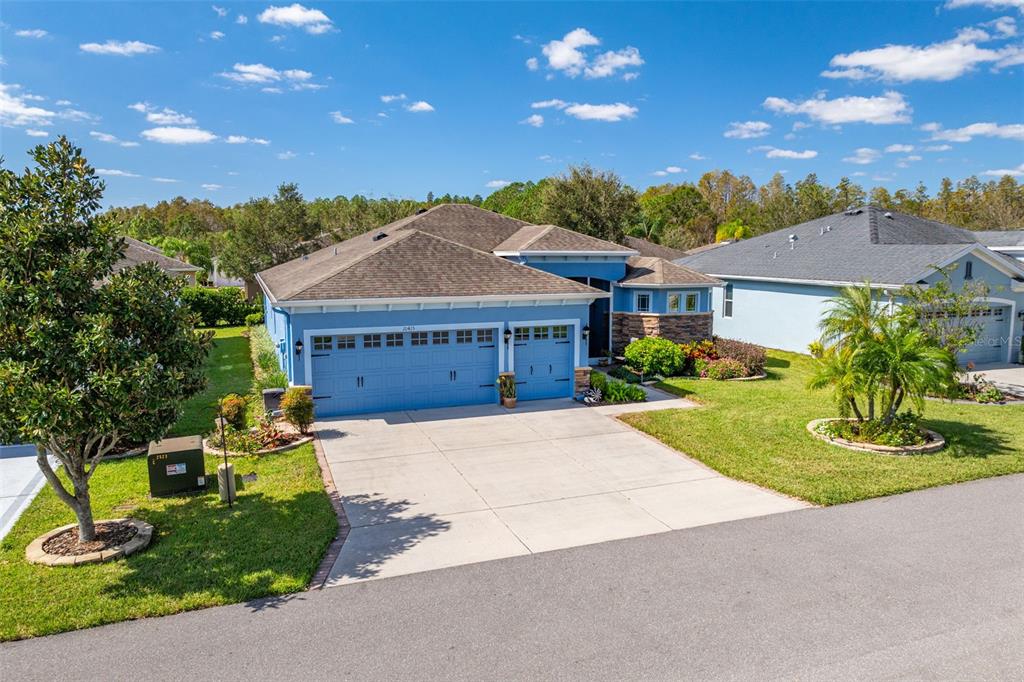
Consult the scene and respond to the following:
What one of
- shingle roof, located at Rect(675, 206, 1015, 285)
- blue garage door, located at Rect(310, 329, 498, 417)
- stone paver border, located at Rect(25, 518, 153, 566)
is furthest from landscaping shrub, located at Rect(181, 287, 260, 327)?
stone paver border, located at Rect(25, 518, 153, 566)

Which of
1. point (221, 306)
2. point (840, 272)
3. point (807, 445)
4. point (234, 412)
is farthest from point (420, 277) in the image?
point (221, 306)

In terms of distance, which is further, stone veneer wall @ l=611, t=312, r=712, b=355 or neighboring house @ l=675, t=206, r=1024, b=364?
stone veneer wall @ l=611, t=312, r=712, b=355

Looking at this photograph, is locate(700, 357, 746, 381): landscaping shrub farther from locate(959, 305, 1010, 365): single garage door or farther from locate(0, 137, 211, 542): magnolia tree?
locate(0, 137, 211, 542): magnolia tree

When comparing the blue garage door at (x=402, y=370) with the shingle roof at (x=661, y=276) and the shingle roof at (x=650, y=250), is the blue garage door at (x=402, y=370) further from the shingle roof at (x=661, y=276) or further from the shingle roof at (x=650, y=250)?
the shingle roof at (x=650, y=250)

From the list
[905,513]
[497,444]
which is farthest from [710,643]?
[497,444]

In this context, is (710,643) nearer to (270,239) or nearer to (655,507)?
(655,507)

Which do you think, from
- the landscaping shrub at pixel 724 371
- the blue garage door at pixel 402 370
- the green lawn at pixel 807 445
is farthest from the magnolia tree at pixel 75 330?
the landscaping shrub at pixel 724 371
